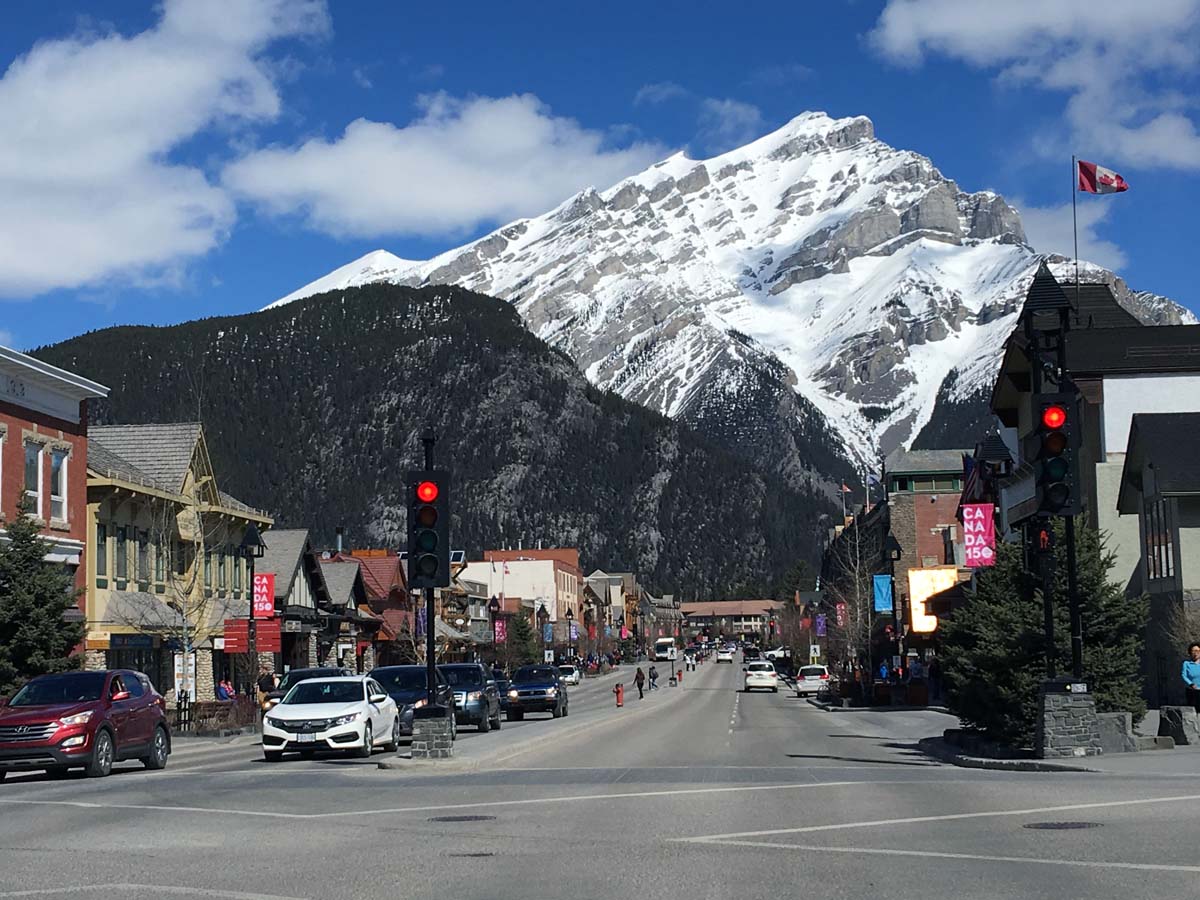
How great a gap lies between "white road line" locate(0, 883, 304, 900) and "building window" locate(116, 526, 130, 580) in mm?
40452

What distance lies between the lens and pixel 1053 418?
22.3 meters

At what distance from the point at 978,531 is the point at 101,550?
26999 millimetres

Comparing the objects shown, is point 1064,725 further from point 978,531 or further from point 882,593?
point 882,593

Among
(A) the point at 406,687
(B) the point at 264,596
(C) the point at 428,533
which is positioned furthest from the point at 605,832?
(B) the point at 264,596

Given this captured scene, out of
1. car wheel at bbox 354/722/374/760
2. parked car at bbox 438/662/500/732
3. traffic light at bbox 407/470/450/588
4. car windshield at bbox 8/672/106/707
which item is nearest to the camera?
traffic light at bbox 407/470/450/588

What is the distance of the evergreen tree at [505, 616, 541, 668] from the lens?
114 m

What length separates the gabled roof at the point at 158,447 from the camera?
55.0 m

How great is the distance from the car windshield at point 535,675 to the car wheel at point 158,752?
A: 90.1 feet

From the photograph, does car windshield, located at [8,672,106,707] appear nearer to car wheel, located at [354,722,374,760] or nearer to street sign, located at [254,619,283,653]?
car wheel, located at [354,722,374,760]

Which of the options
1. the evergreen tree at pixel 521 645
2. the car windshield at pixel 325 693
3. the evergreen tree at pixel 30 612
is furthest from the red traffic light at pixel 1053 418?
the evergreen tree at pixel 521 645

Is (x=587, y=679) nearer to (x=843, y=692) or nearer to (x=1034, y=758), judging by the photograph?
(x=843, y=692)

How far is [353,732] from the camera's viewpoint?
29328mm

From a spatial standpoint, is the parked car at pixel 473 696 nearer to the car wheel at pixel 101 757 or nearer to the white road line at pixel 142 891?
the car wheel at pixel 101 757

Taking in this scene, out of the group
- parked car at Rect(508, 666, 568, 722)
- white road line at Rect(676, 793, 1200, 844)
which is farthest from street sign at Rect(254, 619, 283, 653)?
white road line at Rect(676, 793, 1200, 844)
